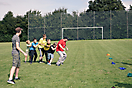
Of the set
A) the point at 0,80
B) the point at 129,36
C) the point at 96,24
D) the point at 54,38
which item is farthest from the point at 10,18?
the point at 0,80

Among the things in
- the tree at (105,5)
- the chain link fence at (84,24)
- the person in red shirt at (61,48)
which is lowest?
the person in red shirt at (61,48)

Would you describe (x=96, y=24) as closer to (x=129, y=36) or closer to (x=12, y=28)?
(x=129, y=36)

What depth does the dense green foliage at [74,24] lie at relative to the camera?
107 feet

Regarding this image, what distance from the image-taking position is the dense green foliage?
107 feet

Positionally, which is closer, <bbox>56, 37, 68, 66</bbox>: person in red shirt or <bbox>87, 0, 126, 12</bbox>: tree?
<bbox>56, 37, 68, 66</bbox>: person in red shirt

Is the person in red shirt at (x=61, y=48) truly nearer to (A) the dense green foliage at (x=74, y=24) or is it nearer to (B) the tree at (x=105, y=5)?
(A) the dense green foliage at (x=74, y=24)

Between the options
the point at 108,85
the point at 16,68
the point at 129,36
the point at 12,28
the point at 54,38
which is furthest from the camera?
the point at 12,28

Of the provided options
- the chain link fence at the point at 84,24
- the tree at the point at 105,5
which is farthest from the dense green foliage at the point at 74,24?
the tree at the point at 105,5

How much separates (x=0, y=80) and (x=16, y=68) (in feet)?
2.85

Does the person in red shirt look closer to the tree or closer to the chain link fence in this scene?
the chain link fence

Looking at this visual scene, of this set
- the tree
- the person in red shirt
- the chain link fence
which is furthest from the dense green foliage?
the person in red shirt

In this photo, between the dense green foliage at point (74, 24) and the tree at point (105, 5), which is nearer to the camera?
the dense green foliage at point (74, 24)

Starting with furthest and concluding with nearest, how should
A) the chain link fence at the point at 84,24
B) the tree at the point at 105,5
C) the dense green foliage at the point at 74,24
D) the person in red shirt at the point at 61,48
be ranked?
the tree at the point at 105,5, the dense green foliage at the point at 74,24, the chain link fence at the point at 84,24, the person in red shirt at the point at 61,48

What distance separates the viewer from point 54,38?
113 ft
